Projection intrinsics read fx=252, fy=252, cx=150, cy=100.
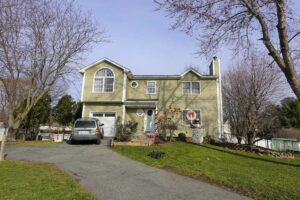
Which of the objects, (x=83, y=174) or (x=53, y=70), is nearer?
(x=83, y=174)

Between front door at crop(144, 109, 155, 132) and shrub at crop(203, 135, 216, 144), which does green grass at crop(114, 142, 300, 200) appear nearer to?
shrub at crop(203, 135, 216, 144)

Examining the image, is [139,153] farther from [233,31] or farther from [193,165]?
[233,31]

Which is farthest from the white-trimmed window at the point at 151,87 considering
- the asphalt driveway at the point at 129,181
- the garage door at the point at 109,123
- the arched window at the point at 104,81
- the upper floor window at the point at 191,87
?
the asphalt driveway at the point at 129,181

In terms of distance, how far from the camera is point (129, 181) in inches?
302

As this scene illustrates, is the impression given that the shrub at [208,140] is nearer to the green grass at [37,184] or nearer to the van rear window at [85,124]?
the van rear window at [85,124]

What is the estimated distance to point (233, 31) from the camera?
11.2m

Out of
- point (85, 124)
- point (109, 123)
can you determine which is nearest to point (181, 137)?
point (109, 123)

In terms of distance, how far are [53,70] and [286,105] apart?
3433cm

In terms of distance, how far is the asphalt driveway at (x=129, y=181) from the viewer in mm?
6312

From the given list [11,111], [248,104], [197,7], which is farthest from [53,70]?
[248,104]

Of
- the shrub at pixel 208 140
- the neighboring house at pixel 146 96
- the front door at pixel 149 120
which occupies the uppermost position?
the neighboring house at pixel 146 96

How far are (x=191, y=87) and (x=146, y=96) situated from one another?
431 cm

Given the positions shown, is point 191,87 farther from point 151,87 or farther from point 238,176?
point 238,176

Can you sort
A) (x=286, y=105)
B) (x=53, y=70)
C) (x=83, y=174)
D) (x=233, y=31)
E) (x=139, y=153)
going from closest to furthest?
(x=83, y=174) < (x=233, y=31) < (x=139, y=153) < (x=53, y=70) < (x=286, y=105)
